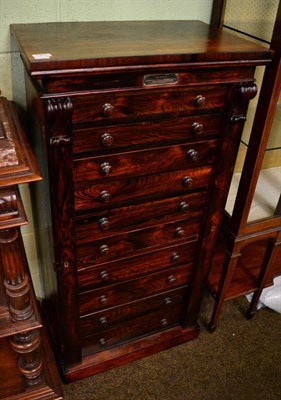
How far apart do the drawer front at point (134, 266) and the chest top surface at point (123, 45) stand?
0.70m

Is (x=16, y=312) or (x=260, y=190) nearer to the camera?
(x=16, y=312)

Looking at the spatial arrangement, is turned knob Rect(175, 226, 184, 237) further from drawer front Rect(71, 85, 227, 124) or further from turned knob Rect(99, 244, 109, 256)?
drawer front Rect(71, 85, 227, 124)

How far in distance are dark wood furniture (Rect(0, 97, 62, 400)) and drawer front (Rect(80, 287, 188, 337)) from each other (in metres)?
0.23

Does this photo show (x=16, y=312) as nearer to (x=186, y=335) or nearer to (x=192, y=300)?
(x=192, y=300)

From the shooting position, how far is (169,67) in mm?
1071

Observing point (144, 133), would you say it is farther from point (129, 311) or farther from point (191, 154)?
point (129, 311)

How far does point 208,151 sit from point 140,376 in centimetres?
104

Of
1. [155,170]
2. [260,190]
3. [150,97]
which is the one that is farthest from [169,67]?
[260,190]

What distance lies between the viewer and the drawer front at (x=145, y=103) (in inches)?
41.7

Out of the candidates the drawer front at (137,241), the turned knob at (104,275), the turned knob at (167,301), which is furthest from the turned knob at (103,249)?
the turned knob at (167,301)

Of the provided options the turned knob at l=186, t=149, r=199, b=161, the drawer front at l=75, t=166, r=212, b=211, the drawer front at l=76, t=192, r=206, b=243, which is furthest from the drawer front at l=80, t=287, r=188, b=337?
the turned knob at l=186, t=149, r=199, b=161

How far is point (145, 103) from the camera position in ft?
3.70

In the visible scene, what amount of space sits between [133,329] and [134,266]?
39 centimetres

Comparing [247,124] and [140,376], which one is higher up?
[247,124]
